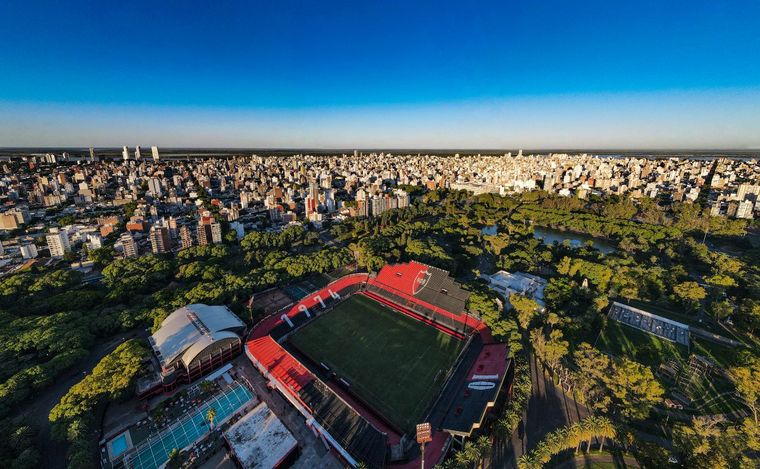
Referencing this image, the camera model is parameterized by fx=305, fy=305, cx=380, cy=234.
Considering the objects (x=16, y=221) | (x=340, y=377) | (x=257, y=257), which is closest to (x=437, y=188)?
(x=257, y=257)

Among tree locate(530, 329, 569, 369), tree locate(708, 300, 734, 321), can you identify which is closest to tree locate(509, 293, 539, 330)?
tree locate(530, 329, 569, 369)

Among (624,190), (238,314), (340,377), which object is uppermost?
(624,190)

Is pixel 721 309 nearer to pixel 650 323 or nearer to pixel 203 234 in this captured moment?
pixel 650 323

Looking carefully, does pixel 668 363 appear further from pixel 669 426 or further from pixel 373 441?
pixel 373 441

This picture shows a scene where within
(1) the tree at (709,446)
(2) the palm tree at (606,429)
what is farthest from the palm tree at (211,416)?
(1) the tree at (709,446)

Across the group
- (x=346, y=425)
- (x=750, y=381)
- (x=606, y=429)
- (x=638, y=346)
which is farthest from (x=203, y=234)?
(x=750, y=381)

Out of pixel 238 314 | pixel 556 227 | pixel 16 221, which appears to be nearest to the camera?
pixel 238 314

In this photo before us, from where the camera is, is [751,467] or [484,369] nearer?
[751,467]
